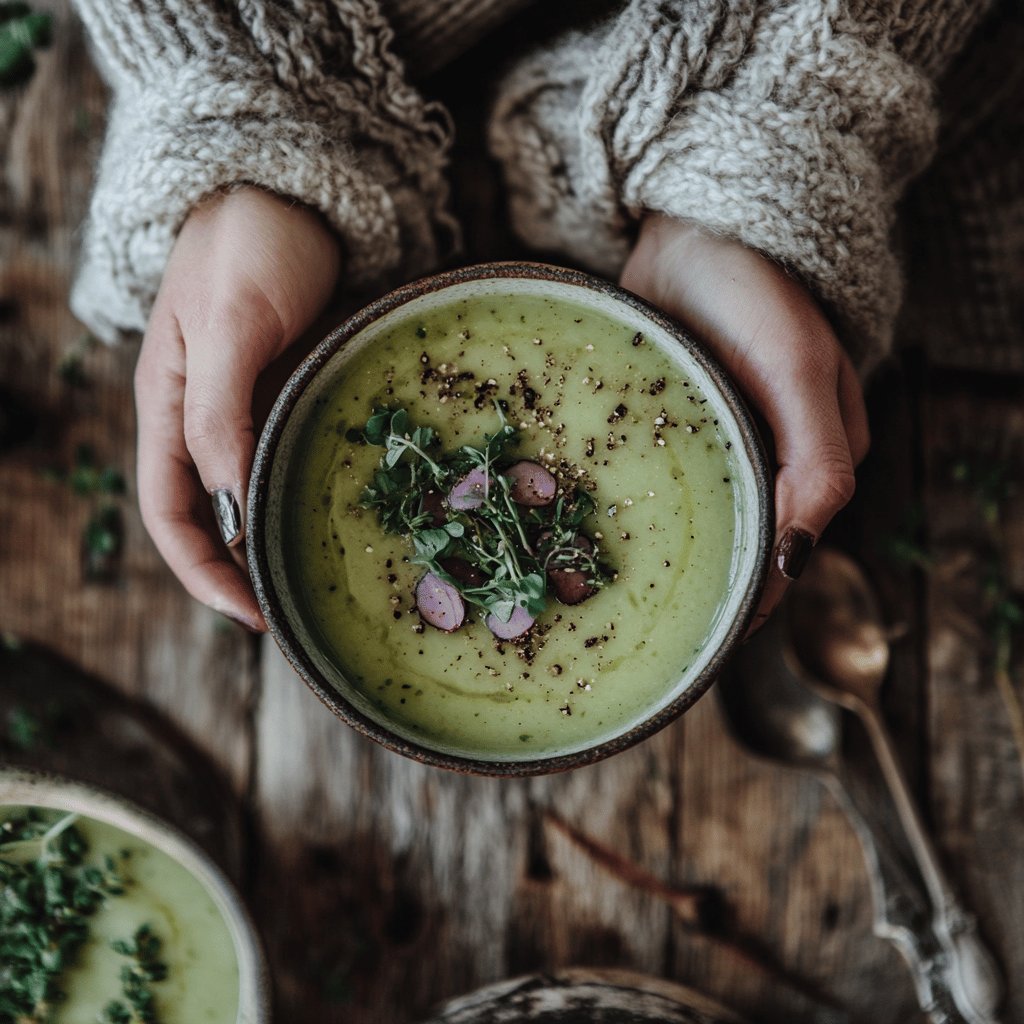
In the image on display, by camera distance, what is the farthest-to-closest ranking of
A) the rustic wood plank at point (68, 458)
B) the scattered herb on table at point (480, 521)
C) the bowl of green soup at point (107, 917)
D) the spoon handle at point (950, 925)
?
1. the rustic wood plank at point (68, 458)
2. the spoon handle at point (950, 925)
3. the bowl of green soup at point (107, 917)
4. the scattered herb on table at point (480, 521)

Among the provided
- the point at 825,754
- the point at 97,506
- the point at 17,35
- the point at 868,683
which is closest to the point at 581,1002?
the point at 825,754

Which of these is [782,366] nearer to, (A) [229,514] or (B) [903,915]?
(A) [229,514]

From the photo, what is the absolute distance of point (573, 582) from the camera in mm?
934

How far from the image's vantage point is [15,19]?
1.37 metres

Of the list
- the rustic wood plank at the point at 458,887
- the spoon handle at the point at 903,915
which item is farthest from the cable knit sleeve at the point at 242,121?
the spoon handle at the point at 903,915

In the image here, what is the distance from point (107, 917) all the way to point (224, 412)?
0.66m

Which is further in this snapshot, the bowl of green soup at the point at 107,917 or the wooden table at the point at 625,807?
the wooden table at the point at 625,807

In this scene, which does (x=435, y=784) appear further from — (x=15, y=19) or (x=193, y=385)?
(x=15, y=19)

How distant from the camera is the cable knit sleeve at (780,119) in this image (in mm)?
956

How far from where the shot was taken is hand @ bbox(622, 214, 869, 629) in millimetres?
930

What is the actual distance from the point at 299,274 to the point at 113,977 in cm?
87

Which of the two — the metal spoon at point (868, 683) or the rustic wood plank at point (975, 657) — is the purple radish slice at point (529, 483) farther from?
the rustic wood plank at point (975, 657)

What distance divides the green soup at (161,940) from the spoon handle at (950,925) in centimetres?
89

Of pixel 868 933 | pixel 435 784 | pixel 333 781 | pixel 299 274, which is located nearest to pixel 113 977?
pixel 333 781
